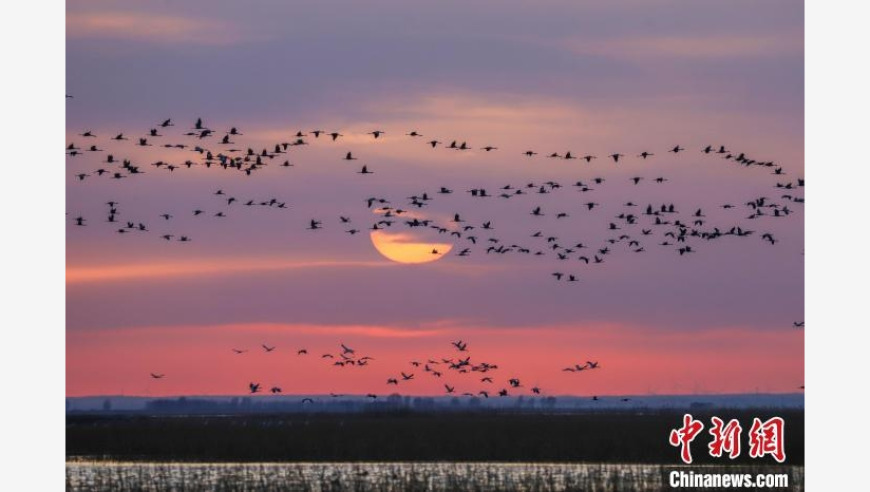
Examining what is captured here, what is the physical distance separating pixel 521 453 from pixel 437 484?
57.5ft

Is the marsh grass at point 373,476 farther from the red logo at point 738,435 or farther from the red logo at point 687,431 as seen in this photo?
the red logo at point 738,435

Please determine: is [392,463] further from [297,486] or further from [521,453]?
[297,486]

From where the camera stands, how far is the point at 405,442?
72.6 metres

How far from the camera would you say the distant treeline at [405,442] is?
65.4m

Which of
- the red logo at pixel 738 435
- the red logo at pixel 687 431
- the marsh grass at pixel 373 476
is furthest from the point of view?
the marsh grass at pixel 373 476

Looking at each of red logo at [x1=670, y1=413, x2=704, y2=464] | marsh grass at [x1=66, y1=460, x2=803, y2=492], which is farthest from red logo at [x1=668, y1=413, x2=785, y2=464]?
marsh grass at [x1=66, y1=460, x2=803, y2=492]

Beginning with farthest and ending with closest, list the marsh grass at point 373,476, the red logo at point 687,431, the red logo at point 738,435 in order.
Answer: the marsh grass at point 373,476 → the red logo at point 687,431 → the red logo at point 738,435

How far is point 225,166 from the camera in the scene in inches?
2112

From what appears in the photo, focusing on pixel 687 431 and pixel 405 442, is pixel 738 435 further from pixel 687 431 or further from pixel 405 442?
pixel 405 442

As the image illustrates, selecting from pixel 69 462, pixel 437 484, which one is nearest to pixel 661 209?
pixel 437 484

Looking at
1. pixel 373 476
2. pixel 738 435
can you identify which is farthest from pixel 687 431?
pixel 373 476

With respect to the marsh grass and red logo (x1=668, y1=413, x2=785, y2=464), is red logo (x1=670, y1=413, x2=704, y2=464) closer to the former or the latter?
red logo (x1=668, y1=413, x2=785, y2=464)

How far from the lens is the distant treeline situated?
6538cm

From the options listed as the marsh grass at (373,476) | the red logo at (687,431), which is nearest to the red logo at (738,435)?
the red logo at (687,431)
